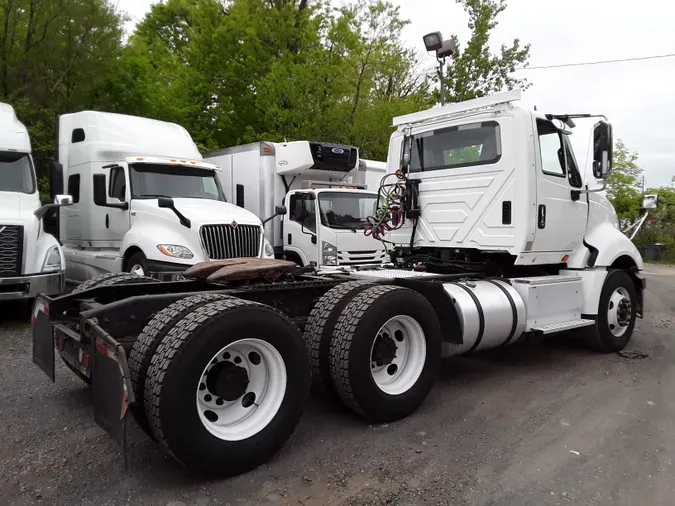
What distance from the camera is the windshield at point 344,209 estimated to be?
10125 mm

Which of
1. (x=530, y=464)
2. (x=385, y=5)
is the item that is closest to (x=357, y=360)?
(x=530, y=464)

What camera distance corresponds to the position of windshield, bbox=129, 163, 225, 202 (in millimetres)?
9180

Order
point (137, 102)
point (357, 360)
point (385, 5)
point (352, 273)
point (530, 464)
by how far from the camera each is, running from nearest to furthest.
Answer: point (530, 464) < point (357, 360) < point (352, 273) < point (137, 102) < point (385, 5)

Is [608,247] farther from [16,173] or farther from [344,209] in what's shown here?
[16,173]

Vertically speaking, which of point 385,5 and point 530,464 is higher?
point 385,5

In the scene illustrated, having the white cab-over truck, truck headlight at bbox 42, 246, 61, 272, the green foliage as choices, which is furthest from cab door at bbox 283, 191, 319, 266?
the green foliage

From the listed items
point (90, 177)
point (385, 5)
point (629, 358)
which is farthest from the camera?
point (385, 5)

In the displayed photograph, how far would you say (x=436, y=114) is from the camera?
20.5 ft

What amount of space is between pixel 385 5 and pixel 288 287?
62.1 feet

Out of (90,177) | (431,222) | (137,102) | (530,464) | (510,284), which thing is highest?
(137,102)

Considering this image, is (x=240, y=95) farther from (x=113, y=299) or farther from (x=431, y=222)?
(x=113, y=299)

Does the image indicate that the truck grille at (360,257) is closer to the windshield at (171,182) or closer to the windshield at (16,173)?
the windshield at (171,182)

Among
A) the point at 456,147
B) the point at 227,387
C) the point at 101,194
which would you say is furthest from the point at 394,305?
Answer: the point at 101,194

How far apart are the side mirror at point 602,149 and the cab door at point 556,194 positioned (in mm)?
214
